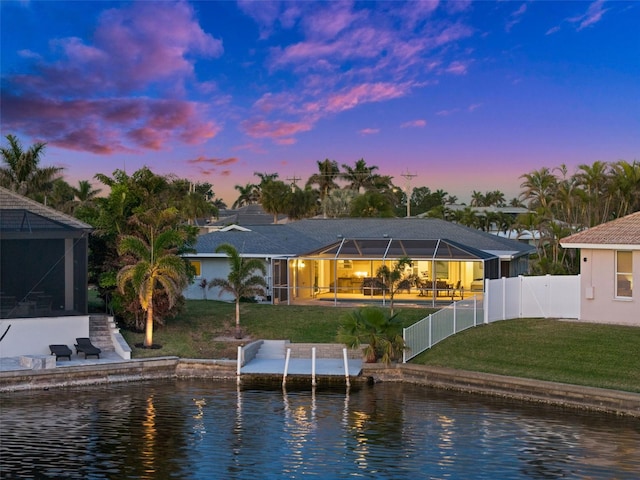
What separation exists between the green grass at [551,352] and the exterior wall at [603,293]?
2.23 feet

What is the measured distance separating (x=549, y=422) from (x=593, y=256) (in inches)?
370

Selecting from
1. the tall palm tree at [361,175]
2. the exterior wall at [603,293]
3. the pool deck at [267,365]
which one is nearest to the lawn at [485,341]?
the exterior wall at [603,293]

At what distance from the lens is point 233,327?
29094mm

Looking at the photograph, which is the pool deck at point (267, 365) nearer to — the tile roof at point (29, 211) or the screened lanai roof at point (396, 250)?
the tile roof at point (29, 211)

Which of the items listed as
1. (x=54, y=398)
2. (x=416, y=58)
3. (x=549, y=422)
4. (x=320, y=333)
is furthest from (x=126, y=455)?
(x=416, y=58)

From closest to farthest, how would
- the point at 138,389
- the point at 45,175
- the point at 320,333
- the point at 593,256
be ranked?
the point at 138,389
the point at 593,256
the point at 320,333
the point at 45,175

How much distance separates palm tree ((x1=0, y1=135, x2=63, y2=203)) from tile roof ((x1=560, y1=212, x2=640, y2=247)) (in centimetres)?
3092

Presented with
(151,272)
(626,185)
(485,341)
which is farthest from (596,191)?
(151,272)

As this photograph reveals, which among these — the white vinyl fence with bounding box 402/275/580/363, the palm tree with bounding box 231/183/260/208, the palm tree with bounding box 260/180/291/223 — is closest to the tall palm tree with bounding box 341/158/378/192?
the palm tree with bounding box 260/180/291/223

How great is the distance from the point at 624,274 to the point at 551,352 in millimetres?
4407

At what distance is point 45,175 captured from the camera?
45219 millimetres

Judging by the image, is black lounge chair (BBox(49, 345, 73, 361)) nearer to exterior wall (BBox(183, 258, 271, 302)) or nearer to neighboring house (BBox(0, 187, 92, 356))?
neighboring house (BBox(0, 187, 92, 356))

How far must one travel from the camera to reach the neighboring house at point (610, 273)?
2469cm

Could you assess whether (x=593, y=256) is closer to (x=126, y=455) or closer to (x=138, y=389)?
(x=138, y=389)
